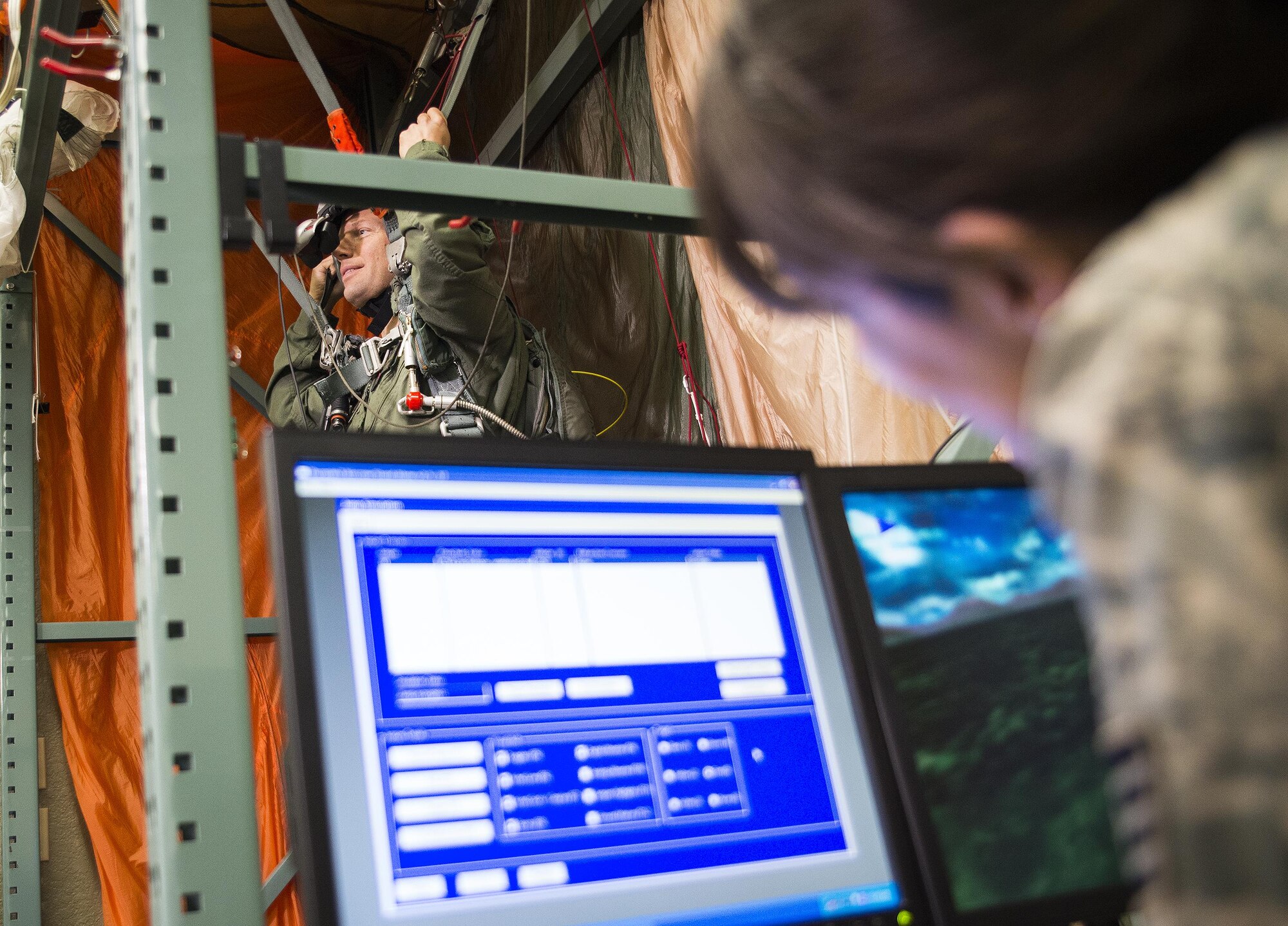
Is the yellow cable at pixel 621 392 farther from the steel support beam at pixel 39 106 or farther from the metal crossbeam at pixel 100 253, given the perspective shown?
the steel support beam at pixel 39 106

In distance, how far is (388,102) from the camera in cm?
294

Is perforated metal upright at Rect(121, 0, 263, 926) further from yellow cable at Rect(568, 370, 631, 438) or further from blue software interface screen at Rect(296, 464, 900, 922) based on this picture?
yellow cable at Rect(568, 370, 631, 438)

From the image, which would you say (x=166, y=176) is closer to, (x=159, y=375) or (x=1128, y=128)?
(x=159, y=375)

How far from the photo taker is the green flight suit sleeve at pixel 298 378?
2.30 m

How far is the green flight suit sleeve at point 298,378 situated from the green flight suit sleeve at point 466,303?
0.43 m

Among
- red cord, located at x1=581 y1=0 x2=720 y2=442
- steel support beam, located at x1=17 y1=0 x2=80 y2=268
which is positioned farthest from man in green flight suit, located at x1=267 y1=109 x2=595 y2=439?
steel support beam, located at x1=17 y1=0 x2=80 y2=268

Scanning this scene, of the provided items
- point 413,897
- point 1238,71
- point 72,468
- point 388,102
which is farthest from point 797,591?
point 388,102

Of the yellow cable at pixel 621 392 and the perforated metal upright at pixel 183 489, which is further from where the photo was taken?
the yellow cable at pixel 621 392

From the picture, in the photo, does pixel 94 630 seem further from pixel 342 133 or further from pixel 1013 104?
pixel 1013 104

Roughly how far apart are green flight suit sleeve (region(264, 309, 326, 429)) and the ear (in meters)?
2.05

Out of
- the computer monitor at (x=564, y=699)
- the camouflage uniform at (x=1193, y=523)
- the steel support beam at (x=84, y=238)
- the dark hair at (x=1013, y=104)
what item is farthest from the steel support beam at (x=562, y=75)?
the camouflage uniform at (x=1193, y=523)

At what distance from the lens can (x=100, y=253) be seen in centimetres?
243

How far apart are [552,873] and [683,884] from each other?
79 mm

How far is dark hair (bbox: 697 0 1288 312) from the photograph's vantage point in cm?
36
